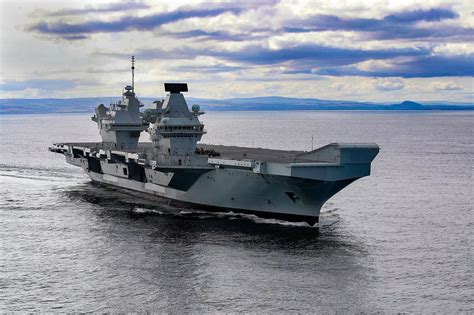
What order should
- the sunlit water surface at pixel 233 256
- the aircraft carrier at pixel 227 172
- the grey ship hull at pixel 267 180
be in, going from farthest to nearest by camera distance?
the aircraft carrier at pixel 227 172
the grey ship hull at pixel 267 180
the sunlit water surface at pixel 233 256

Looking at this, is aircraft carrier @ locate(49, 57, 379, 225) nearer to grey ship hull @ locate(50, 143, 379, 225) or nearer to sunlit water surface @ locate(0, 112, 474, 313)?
grey ship hull @ locate(50, 143, 379, 225)

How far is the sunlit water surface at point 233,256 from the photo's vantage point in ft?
66.3

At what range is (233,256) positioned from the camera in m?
25.0

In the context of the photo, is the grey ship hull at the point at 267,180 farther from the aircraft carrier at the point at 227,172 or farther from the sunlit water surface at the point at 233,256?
the sunlit water surface at the point at 233,256

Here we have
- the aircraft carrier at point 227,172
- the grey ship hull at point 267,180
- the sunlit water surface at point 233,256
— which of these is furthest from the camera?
the aircraft carrier at point 227,172

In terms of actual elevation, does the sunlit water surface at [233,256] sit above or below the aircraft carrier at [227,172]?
below

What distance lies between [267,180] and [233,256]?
5.92 m

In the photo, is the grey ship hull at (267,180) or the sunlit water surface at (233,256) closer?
the sunlit water surface at (233,256)

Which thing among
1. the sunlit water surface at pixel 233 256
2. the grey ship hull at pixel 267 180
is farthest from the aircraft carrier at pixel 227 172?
the sunlit water surface at pixel 233 256

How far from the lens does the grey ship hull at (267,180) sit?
28.4m

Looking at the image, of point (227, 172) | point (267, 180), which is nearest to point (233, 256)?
point (267, 180)

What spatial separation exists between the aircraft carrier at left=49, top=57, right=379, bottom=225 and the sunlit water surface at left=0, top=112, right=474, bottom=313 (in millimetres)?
850

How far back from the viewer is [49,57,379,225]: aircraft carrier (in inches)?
1124

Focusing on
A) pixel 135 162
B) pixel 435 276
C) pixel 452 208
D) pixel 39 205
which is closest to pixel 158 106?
pixel 135 162
